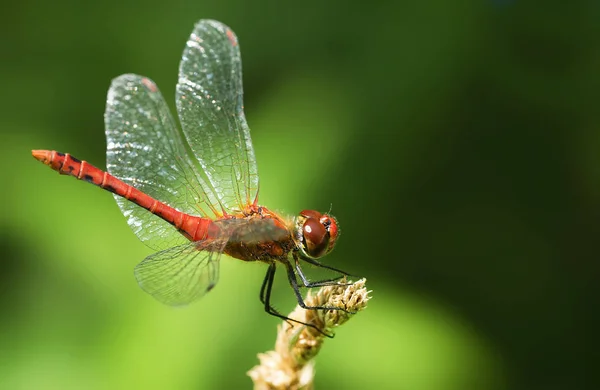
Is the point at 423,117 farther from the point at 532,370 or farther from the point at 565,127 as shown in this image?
the point at 532,370

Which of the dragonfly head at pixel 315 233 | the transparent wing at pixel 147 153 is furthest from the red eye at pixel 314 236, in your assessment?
the transparent wing at pixel 147 153

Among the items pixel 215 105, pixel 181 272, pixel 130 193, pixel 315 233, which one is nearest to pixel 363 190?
pixel 215 105

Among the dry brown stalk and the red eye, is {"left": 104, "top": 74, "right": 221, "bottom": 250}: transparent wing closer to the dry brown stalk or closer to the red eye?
the red eye

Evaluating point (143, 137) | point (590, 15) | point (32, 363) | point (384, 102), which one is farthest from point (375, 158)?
point (32, 363)

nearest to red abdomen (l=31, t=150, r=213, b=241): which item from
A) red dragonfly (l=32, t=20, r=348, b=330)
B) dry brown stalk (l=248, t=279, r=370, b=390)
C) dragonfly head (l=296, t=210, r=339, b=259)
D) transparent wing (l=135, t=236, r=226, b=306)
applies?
red dragonfly (l=32, t=20, r=348, b=330)

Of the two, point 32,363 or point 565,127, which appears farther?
point 565,127

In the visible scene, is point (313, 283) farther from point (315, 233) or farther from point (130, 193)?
point (130, 193)

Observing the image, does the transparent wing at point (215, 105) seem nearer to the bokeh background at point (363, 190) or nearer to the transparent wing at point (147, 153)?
the transparent wing at point (147, 153)

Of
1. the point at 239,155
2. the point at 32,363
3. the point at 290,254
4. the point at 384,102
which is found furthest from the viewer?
the point at 384,102
